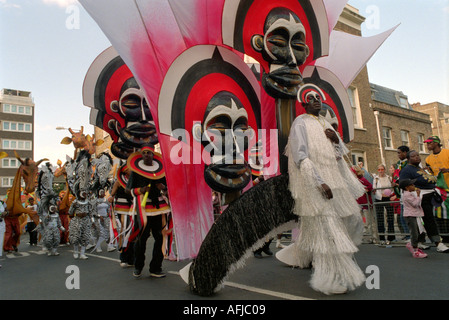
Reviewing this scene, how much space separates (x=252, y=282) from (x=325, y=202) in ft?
5.17

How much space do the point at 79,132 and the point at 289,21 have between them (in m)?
5.63

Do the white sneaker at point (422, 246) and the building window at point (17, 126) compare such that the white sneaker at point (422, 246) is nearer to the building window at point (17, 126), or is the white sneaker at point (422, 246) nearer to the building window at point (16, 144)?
the building window at point (16, 144)

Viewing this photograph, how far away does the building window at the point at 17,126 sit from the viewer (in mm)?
48797

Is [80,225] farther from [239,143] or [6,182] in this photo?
[6,182]

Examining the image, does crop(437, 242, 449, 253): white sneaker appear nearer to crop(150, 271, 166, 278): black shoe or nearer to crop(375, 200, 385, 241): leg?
crop(375, 200, 385, 241): leg

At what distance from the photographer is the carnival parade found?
11.1ft

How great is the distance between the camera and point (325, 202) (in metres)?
3.22

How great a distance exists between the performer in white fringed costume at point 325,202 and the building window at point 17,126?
5603 centimetres

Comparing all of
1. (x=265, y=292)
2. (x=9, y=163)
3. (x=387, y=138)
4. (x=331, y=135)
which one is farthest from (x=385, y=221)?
(x=9, y=163)

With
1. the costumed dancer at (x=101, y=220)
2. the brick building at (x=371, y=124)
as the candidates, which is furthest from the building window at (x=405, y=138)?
the costumed dancer at (x=101, y=220)

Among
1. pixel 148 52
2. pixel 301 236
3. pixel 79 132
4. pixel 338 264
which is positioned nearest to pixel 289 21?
pixel 148 52

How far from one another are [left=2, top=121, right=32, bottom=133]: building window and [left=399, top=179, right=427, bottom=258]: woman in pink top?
55852 mm

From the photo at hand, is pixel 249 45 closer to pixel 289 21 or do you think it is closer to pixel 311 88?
pixel 289 21

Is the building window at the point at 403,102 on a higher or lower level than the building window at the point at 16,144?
lower
